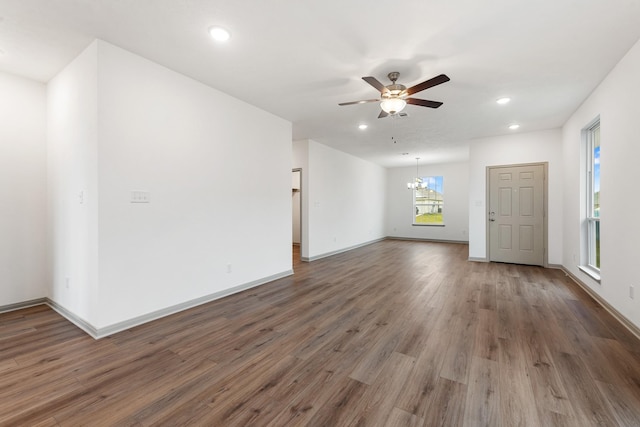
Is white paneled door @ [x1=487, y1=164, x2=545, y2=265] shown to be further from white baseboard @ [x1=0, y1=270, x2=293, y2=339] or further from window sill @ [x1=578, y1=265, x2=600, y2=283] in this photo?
white baseboard @ [x1=0, y1=270, x2=293, y2=339]

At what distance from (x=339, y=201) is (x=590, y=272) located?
193 inches

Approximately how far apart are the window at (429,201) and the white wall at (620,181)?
5.86m

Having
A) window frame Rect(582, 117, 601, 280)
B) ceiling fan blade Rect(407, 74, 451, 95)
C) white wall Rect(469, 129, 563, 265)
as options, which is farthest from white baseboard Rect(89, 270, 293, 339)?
window frame Rect(582, 117, 601, 280)

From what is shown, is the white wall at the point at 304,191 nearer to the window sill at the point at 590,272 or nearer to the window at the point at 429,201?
the window sill at the point at 590,272

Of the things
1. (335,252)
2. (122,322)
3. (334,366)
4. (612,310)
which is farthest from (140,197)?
(612,310)

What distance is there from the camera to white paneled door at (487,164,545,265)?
5.54 m

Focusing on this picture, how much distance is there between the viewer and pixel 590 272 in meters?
3.80

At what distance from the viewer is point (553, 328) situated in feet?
8.87

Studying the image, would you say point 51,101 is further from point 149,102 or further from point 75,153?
point 149,102

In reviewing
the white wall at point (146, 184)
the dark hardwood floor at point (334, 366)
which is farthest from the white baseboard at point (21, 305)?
the white wall at point (146, 184)

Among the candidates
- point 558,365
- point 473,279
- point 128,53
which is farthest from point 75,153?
point 473,279

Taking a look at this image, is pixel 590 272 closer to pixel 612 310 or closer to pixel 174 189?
pixel 612 310

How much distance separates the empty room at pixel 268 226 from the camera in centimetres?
179

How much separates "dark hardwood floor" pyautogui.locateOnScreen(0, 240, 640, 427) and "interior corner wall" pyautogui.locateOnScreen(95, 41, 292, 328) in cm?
40
